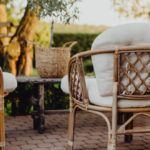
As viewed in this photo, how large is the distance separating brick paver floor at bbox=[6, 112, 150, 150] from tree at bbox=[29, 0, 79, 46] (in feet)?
3.75

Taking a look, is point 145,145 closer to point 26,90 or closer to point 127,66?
point 127,66

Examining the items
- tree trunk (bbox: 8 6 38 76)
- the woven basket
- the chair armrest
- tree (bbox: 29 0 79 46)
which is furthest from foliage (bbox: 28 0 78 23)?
tree trunk (bbox: 8 6 38 76)

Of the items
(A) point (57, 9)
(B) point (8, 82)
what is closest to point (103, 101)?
(B) point (8, 82)

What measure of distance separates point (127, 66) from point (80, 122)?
2180 millimetres

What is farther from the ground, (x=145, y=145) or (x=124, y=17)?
(x=124, y=17)

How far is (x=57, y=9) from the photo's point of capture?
514 centimetres

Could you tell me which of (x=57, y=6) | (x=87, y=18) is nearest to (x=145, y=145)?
(x=57, y=6)

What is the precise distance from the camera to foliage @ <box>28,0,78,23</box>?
5.11 meters

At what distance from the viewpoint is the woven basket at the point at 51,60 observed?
481 centimetres

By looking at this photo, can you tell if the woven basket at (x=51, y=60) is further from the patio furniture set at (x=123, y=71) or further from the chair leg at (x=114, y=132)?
the chair leg at (x=114, y=132)

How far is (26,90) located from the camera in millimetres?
5672

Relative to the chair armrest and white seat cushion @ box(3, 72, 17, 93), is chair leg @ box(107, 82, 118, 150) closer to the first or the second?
the chair armrest

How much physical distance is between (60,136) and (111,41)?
5.29ft

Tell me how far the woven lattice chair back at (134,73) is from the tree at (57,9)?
214 cm
